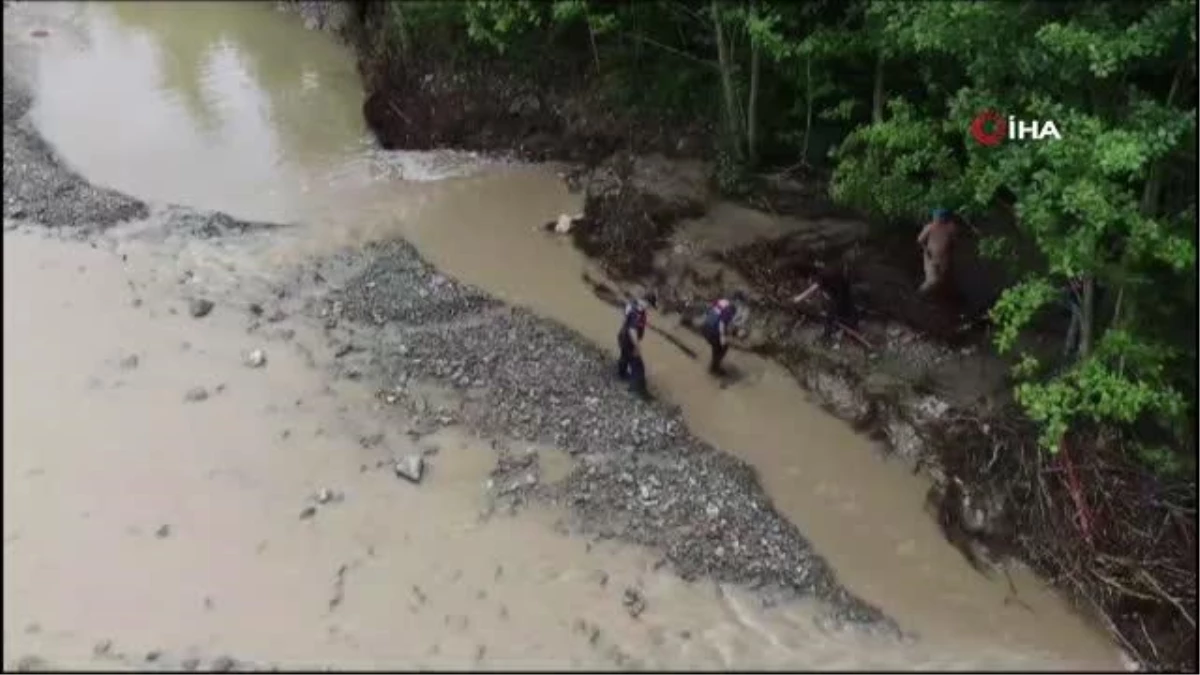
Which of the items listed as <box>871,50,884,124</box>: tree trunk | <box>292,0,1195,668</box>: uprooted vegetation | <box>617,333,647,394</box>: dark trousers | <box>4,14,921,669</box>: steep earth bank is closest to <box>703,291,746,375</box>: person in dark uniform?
<box>292,0,1195,668</box>: uprooted vegetation

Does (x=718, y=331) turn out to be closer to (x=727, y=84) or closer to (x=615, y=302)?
(x=615, y=302)

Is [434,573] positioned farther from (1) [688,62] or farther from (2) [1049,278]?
(1) [688,62]

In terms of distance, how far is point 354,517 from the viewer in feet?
39.7

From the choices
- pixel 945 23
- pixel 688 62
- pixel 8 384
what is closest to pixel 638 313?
pixel 945 23

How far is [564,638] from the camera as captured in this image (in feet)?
Result: 34.9

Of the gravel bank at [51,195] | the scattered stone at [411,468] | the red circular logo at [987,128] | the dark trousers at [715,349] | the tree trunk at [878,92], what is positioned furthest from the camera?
the gravel bank at [51,195]

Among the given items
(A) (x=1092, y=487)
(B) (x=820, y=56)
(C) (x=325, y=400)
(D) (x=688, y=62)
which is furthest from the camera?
(D) (x=688, y=62)

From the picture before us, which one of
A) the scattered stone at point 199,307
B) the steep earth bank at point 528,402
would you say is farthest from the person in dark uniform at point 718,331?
the scattered stone at point 199,307

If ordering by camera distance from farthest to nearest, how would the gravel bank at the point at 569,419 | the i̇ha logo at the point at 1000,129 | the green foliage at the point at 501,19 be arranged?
the green foliage at the point at 501,19, the gravel bank at the point at 569,419, the i̇ha logo at the point at 1000,129

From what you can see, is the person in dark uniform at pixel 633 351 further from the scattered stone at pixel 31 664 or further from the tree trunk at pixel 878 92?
the scattered stone at pixel 31 664

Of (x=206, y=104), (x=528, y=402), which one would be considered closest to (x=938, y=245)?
(x=528, y=402)

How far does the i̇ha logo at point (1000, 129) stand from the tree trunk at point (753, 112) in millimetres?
6029

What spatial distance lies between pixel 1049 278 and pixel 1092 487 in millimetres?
2302

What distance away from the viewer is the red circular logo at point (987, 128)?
11039mm
